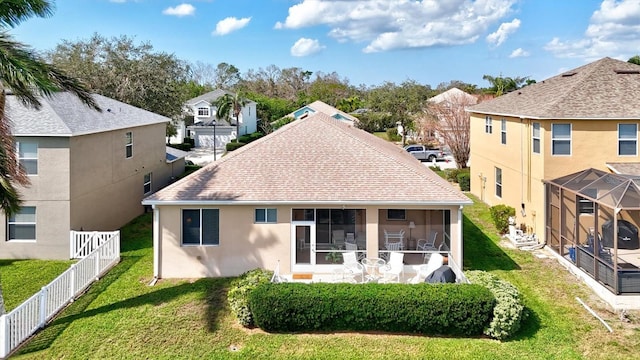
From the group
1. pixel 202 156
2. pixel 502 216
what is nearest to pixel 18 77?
pixel 502 216

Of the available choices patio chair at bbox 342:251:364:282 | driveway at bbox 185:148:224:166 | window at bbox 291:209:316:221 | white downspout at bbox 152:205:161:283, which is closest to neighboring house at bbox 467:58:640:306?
patio chair at bbox 342:251:364:282

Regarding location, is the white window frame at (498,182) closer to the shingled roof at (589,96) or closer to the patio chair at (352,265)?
the shingled roof at (589,96)

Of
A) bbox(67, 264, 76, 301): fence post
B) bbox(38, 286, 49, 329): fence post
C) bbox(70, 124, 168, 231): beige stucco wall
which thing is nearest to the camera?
bbox(38, 286, 49, 329): fence post

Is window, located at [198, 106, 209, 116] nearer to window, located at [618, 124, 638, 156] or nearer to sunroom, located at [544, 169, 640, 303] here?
sunroom, located at [544, 169, 640, 303]

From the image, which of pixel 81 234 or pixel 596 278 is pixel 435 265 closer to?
pixel 596 278

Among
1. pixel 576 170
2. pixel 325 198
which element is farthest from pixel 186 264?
pixel 576 170

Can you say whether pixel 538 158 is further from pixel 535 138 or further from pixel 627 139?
pixel 627 139
